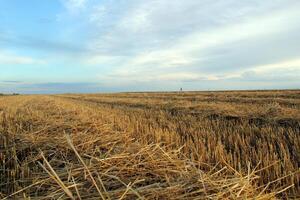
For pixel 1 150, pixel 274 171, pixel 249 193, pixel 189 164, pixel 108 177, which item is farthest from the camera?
pixel 1 150

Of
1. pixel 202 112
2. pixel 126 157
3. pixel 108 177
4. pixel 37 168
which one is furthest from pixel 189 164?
pixel 202 112

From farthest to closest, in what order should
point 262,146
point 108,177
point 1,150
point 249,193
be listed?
point 262,146, point 1,150, point 108,177, point 249,193

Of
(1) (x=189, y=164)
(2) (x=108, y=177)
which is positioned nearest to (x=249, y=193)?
(1) (x=189, y=164)

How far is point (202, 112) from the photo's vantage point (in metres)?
12.1

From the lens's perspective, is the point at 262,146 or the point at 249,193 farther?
the point at 262,146

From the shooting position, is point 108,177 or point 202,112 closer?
point 108,177

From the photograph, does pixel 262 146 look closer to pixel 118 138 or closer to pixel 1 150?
pixel 118 138

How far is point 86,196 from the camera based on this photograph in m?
3.12

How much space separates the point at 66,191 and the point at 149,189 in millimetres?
646

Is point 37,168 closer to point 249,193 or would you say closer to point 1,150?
point 1,150

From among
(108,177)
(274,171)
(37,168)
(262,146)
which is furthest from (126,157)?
(262,146)

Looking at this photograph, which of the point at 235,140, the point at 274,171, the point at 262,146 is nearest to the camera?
the point at 274,171

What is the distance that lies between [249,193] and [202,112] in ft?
29.1

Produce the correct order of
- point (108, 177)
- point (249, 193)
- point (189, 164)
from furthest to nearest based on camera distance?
point (189, 164), point (108, 177), point (249, 193)
